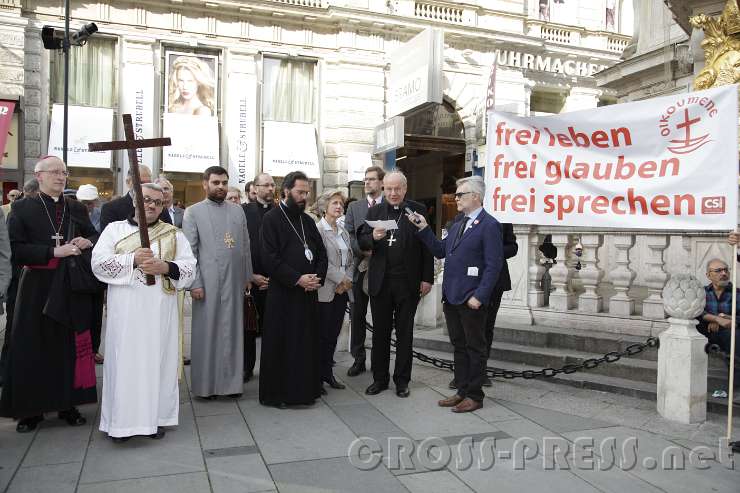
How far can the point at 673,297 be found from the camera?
5.52 meters

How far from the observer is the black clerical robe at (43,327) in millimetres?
5121

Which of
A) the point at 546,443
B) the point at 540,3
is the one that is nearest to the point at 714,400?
the point at 546,443

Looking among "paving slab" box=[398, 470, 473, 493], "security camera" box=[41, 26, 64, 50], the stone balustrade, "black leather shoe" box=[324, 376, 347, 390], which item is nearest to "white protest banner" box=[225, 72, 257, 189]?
"security camera" box=[41, 26, 64, 50]

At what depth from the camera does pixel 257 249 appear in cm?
739

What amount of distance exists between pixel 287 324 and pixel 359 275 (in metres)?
1.43

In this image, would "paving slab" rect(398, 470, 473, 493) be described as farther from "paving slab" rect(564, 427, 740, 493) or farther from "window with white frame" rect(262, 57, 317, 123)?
"window with white frame" rect(262, 57, 317, 123)

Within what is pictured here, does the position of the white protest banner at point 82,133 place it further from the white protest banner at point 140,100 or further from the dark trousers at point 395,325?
the dark trousers at point 395,325

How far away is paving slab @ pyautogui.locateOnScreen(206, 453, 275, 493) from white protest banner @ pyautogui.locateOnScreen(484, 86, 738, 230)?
334 centimetres

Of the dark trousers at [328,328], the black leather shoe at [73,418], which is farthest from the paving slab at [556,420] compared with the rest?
the black leather shoe at [73,418]

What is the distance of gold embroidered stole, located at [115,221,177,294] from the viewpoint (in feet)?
16.6

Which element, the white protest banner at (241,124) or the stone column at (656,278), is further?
the white protest banner at (241,124)

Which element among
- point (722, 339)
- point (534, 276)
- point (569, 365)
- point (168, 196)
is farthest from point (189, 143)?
point (722, 339)

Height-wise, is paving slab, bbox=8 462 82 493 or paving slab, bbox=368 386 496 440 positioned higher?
paving slab, bbox=368 386 496 440

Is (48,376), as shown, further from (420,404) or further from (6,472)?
(420,404)
